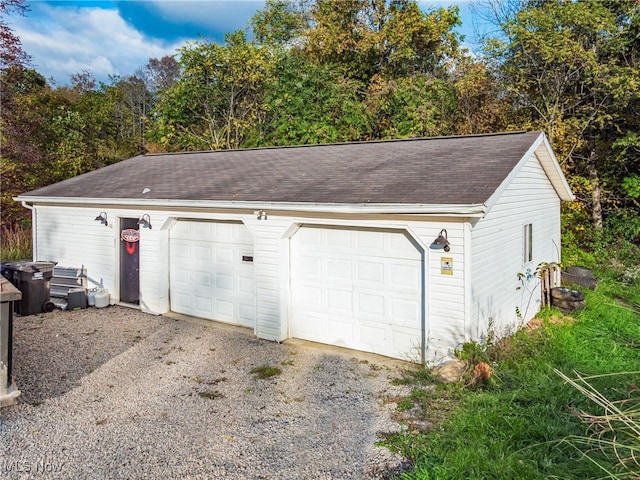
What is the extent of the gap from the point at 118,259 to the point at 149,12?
27.9 ft

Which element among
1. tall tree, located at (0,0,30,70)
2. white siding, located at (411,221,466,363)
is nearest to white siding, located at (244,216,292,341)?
white siding, located at (411,221,466,363)

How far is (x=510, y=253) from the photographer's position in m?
7.50

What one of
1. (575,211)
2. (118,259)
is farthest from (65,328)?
(575,211)

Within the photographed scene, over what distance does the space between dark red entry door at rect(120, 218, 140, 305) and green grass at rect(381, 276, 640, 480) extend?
6936mm

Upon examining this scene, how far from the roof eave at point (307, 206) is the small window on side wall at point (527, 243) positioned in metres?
3.29

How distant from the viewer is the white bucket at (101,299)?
10.1 m

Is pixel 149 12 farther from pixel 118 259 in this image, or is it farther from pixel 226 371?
pixel 226 371

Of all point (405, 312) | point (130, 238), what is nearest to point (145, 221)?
point (130, 238)

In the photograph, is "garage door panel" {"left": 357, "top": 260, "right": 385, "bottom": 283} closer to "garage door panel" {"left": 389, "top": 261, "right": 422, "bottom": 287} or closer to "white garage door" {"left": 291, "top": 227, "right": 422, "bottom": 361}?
"white garage door" {"left": 291, "top": 227, "right": 422, "bottom": 361}

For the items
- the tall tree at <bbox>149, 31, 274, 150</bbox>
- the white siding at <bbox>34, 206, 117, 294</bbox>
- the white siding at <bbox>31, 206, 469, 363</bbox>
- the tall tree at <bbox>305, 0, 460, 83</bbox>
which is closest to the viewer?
the white siding at <bbox>31, 206, 469, 363</bbox>

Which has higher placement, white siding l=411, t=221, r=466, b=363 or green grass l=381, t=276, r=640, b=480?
white siding l=411, t=221, r=466, b=363

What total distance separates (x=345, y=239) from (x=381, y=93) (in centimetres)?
1345

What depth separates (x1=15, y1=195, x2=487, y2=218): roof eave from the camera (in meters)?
5.62

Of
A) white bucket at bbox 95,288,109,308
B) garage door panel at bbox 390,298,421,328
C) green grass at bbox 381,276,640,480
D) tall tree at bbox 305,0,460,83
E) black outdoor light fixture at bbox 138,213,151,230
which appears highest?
tall tree at bbox 305,0,460,83
